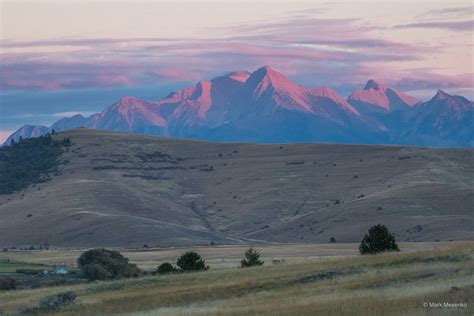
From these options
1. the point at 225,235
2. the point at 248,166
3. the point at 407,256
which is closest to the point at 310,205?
the point at 225,235

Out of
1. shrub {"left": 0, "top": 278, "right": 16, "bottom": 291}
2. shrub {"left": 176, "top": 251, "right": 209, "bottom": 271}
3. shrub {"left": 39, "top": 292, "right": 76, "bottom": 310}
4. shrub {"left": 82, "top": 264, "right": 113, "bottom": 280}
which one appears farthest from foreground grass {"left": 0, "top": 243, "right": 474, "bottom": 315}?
shrub {"left": 82, "top": 264, "right": 113, "bottom": 280}

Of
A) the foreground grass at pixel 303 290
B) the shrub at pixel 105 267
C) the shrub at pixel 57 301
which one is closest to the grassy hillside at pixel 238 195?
the shrub at pixel 105 267

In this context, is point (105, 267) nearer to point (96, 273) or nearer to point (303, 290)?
point (96, 273)

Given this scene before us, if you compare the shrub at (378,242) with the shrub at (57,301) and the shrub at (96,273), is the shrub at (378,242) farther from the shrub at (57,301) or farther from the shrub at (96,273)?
the shrub at (96,273)

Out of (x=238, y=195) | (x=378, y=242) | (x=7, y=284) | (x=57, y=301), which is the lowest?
(x=57, y=301)

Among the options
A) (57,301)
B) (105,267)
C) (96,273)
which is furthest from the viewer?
(105,267)

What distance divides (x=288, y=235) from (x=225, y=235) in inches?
389

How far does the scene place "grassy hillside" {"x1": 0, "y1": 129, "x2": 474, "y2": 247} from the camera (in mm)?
114250

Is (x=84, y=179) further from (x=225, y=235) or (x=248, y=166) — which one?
(x=225, y=235)

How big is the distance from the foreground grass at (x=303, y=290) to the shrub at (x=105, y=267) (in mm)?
13858

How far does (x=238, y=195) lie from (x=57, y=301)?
106251 mm

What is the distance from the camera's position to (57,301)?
35.1 metres

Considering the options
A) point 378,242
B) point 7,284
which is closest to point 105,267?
point 7,284

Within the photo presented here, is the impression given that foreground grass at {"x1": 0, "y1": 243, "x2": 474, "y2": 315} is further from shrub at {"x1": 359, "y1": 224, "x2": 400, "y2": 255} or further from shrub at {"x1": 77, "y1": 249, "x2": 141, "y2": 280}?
shrub at {"x1": 77, "y1": 249, "x2": 141, "y2": 280}
